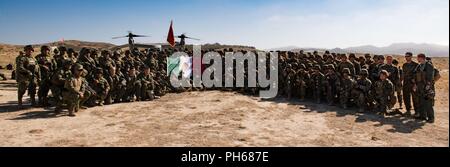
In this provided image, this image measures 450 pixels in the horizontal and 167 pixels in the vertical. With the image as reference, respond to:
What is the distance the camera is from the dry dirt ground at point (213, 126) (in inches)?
337

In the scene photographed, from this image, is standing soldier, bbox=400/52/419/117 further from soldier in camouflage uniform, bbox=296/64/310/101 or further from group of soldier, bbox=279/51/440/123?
soldier in camouflage uniform, bbox=296/64/310/101

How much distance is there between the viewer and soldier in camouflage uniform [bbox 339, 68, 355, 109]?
42.5ft

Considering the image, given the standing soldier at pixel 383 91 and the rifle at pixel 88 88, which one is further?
the standing soldier at pixel 383 91

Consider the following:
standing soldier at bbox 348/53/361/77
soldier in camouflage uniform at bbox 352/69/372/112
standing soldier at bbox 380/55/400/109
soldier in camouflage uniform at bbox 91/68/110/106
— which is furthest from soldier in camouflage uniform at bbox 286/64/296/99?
soldier in camouflage uniform at bbox 91/68/110/106

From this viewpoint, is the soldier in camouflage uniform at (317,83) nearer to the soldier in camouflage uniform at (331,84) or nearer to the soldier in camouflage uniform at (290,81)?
the soldier in camouflage uniform at (331,84)

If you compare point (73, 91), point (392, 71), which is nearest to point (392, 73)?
point (392, 71)

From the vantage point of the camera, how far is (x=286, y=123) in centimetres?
1055

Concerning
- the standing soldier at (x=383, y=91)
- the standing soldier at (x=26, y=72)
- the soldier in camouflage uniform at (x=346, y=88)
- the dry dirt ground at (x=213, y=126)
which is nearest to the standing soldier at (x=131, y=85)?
the dry dirt ground at (x=213, y=126)

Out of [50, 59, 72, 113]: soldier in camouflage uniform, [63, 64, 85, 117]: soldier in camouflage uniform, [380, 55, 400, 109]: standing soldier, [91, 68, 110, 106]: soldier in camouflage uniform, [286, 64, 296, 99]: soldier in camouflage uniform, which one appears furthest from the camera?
[286, 64, 296, 99]: soldier in camouflage uniform

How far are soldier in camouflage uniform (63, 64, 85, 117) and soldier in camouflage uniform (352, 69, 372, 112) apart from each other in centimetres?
812

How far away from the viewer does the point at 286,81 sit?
15383 mm

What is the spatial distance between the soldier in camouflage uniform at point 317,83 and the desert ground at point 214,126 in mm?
719
